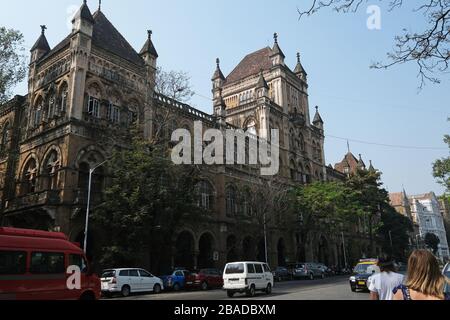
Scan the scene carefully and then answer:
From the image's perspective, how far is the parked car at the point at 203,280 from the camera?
2588 centimetres

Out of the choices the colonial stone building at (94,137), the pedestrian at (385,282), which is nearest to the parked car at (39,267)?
the pedestrian at (385,282)

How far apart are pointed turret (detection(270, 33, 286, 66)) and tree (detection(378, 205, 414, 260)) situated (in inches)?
1322

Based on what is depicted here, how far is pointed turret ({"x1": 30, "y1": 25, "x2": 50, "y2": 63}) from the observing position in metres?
33.8

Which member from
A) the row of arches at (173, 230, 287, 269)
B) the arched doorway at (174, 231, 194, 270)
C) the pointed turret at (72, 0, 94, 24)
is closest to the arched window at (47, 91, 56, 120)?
the pointed turret at (72, 0, 94, 24)

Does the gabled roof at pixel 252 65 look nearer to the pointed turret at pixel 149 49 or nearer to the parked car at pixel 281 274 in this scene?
the pointed turret at pixel 149 49

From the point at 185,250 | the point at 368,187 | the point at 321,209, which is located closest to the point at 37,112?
the point at 185,250

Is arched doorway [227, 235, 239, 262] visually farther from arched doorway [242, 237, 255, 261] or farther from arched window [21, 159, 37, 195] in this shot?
arched window [21, 159, 37, 195]

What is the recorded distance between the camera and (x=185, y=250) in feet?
111

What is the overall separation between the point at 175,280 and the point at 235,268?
7.12 m

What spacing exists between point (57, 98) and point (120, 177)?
954cm

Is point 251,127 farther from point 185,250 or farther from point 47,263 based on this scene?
point 47,263

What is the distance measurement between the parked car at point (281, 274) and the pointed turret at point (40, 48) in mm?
28421
